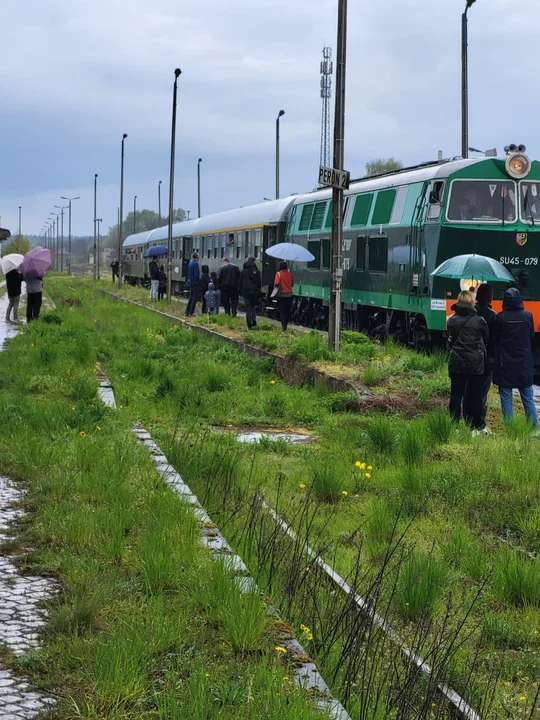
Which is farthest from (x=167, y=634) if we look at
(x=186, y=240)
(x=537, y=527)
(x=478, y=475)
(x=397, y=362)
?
(x=186, y=240)

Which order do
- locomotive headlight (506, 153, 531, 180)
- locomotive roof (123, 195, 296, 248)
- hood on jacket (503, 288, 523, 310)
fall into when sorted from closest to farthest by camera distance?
1. hood on jacket (503, 288, 523, 310)
2. locomotive headlight (506, 153, 531, 180)
3. locomotive roof (123, 195, 296, 248)

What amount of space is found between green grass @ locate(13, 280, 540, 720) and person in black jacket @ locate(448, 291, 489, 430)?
456mm

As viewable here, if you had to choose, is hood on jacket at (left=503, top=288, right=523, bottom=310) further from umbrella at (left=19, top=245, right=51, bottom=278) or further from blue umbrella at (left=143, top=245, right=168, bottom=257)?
blue umbrella at (left=143, top=245, right=168, bottom=257)

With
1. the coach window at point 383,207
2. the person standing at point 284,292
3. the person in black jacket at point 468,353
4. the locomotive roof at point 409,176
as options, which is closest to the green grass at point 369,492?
the person in black jacket at point 468,353

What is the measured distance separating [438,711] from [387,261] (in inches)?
726

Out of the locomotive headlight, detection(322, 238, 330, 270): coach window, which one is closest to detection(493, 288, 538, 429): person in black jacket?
the locomotive headlight

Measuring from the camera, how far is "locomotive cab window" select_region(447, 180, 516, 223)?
19922 mm

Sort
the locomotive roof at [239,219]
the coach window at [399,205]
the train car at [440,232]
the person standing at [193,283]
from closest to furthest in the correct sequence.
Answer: the train car at [440,232] → the coach window at [399,205] → the locomotive roof at [239,219] → the person standing at [193,283]

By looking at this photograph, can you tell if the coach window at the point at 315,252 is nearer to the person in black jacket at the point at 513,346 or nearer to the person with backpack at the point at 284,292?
the person with backpack at the point at 284,292

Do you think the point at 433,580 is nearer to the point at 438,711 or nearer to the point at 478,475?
the point at 438,711

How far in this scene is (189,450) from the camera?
1023 centimetres

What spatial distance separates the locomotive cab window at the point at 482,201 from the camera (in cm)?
1992

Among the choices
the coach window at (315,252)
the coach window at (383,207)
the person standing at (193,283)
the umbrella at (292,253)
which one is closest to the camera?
the coach window at (383,207)

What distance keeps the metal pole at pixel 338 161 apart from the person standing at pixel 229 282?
11.0 m
